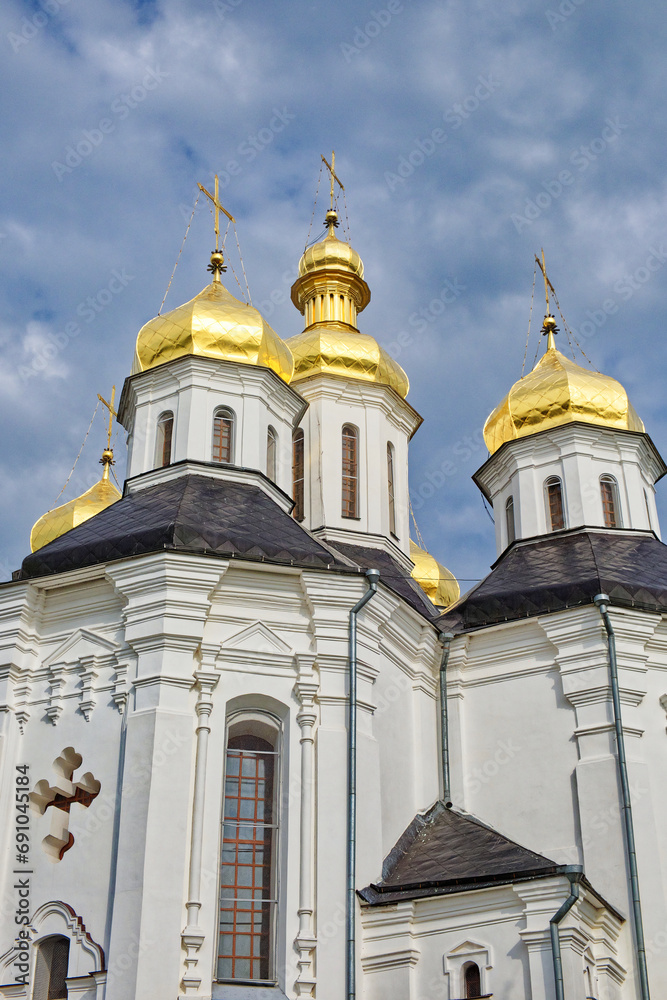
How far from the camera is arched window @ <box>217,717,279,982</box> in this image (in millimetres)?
10992

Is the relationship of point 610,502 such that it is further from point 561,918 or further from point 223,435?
point 561,918

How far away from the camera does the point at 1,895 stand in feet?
37.1

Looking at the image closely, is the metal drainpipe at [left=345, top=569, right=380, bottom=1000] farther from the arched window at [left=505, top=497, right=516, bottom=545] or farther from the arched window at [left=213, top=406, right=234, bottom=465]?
the arched window at [left=505, top=497, right=516, bottom=545]

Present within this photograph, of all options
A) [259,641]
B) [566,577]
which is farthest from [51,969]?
[566,577]

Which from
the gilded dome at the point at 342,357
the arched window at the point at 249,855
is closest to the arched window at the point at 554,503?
the gilded dome at the point at 342,357

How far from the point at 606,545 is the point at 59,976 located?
848 cm

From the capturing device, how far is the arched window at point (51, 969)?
1086cm

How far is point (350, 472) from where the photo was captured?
57.7 feet

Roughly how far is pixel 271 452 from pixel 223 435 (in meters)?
0.80

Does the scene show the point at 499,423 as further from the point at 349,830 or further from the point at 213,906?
the point at 213,906

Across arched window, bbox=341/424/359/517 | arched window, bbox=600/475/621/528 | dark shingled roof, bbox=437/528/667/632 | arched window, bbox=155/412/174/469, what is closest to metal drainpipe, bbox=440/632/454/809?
dark shingled roof, bbox=437/528/667/632

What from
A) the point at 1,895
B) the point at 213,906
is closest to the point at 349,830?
the point at 213,906

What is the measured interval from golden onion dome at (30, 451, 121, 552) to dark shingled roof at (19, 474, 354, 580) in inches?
314

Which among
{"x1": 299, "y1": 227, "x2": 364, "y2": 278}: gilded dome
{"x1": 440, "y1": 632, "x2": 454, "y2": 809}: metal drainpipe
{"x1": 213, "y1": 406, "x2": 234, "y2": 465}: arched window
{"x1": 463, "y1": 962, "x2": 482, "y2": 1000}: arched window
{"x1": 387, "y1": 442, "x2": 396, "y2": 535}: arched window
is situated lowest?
{"x1": 463, "y1": 962, "x2": 482, "y2": 1000}: arched window
